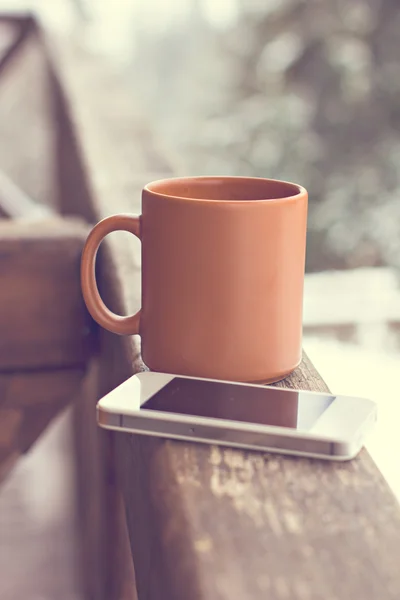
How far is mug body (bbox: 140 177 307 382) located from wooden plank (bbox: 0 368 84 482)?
0.29 meters

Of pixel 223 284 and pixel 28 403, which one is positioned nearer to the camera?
pixel 223 284

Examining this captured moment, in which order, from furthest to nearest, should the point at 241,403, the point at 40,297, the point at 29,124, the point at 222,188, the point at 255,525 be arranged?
the point at 29,124
the point at 40,297
the point at 222,188
the point at 241,403
the point at 255,525

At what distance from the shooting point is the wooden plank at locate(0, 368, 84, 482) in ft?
2.41

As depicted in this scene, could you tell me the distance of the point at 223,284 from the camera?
1.45 feet

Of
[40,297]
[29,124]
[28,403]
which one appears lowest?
[28,403]

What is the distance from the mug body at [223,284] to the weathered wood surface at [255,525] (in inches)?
2.8

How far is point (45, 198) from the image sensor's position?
182 centimetres

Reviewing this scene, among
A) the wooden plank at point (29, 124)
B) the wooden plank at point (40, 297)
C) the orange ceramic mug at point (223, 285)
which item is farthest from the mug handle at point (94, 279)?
the wooden plank at point (29, 124)

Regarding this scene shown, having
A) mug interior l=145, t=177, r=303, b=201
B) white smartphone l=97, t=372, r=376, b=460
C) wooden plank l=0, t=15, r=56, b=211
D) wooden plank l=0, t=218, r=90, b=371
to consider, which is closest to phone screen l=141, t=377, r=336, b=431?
white smartphone l=97, t=372, r=376, b=460

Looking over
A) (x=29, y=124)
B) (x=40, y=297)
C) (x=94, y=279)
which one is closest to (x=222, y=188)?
(x=94, y=279)

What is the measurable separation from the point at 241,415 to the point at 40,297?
0.37m

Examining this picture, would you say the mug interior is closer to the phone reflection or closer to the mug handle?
the mug handle

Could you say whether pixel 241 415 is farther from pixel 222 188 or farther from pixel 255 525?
pixel 222 188

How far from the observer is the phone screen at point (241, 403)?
1.28 ft
